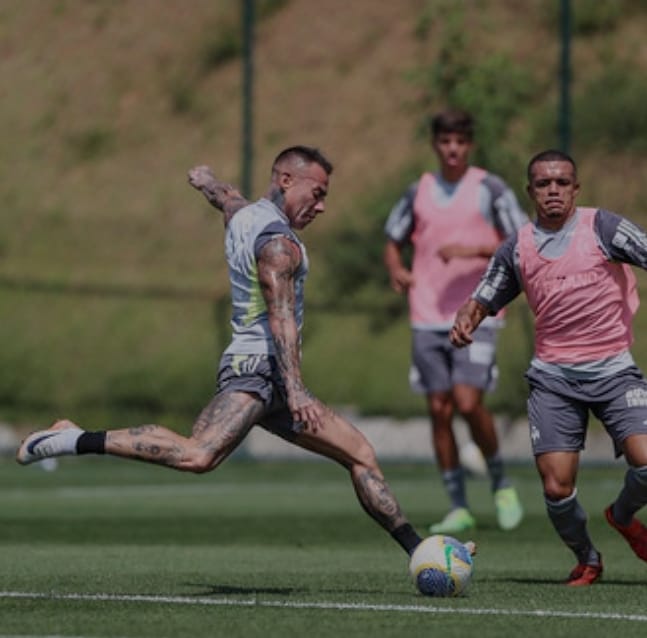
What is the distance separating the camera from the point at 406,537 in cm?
1014

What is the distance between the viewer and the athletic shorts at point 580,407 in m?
10.6

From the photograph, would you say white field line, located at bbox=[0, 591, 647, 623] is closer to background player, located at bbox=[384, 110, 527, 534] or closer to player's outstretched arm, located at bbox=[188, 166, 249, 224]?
player's outstretched arm, located at bbox=[188, 166, 249, 224]

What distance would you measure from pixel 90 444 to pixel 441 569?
5.21 ft

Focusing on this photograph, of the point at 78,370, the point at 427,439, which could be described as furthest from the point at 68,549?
the point at 78,370

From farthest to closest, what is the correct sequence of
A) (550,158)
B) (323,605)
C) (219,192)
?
(219,192)
(550,158)
(323,605)

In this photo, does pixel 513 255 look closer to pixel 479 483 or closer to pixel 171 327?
pixel 479 483

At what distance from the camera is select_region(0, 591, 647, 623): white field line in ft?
29.4

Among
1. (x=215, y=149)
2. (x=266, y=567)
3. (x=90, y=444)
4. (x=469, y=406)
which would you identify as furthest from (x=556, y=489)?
(x=215, y=149)

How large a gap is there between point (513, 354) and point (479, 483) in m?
5.84

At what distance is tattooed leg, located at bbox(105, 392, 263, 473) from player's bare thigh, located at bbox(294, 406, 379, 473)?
278 millimetres

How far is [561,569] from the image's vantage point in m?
11.6

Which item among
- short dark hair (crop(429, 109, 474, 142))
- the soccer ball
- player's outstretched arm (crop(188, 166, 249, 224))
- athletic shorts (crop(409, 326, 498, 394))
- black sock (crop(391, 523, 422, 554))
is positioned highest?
short dark hair (crop(429, 109, 474, 142))

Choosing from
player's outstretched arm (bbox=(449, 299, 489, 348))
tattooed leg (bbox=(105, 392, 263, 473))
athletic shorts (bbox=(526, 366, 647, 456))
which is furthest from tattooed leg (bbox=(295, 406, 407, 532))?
athletic shorts (bbox=(526, 366, 647, 456))

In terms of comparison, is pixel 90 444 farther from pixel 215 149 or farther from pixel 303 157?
pixel 215 149
